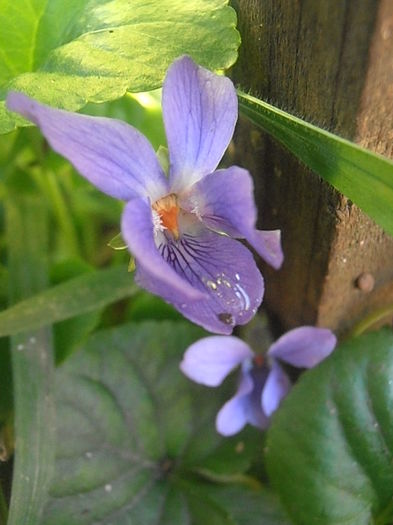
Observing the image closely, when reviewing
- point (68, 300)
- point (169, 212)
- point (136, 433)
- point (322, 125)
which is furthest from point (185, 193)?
point (136, 433)

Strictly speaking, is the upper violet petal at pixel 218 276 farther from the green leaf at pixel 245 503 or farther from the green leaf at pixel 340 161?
the green leaf at pixel 245 503

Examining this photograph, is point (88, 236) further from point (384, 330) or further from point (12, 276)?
point (384, 330)

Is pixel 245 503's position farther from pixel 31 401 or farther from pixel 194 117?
pixel 194 117

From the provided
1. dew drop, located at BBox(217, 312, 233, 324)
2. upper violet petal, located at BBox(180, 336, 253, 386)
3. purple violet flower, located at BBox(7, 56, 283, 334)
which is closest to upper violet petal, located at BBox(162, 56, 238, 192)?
purple violet flower, located at BBox(7, 56, 283, 334)

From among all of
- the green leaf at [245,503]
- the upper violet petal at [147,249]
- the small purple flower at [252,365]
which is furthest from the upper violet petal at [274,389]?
the upper violet petal at [147,249]

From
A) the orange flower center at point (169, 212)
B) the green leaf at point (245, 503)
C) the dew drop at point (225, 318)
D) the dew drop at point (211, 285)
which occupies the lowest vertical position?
the green leaf at point (245, 503)

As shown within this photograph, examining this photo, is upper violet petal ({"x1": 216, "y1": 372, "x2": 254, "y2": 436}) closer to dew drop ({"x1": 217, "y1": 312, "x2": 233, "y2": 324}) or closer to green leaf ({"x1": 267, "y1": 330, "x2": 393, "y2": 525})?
green leaf ({"x1": 267, "y1": 330, "x2": 393, "y2": 525})

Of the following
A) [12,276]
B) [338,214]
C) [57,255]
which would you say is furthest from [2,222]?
[338,214]
